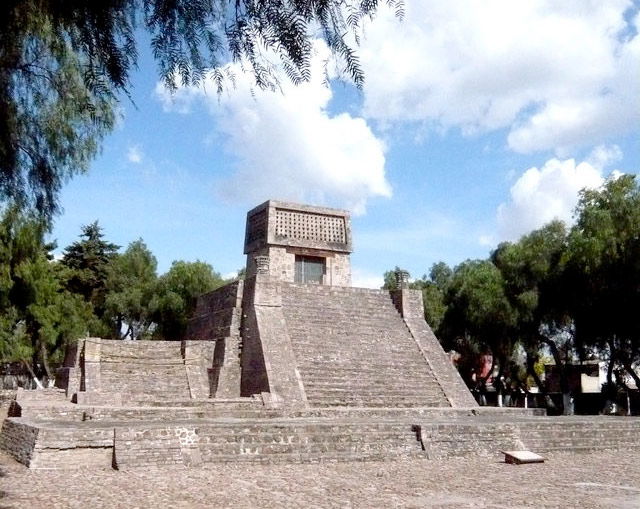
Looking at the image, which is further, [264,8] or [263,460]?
[263,460]

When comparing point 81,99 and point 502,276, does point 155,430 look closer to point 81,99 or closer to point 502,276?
point 81,99

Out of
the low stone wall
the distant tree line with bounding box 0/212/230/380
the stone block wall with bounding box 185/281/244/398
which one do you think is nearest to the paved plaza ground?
the low stone wall

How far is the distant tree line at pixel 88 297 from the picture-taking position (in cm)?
2469

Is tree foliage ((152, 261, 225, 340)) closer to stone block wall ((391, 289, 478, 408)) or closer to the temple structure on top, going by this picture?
the temple structure on top

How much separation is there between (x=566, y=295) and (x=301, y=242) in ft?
30.4

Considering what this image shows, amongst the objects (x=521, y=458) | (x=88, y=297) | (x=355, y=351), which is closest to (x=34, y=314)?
(x=88, y=297)

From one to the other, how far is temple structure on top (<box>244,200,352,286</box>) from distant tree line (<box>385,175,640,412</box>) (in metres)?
6.03

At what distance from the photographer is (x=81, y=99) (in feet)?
22.8

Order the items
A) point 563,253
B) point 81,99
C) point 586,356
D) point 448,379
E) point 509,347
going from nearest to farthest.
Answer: point 81,99, point 448,379, point 563,253, point 586,356, point 509,347

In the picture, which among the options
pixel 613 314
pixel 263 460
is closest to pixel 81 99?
pixel 263 460

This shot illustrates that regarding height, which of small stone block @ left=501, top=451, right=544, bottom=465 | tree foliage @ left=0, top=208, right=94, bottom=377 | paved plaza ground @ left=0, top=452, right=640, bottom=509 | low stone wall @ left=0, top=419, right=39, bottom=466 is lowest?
paved plaza ground @ left=0, top=452, right=640, bottom=509

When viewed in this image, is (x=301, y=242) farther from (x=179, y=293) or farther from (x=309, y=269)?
(x=179, y=293)

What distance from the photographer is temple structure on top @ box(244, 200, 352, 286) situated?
69.9 feet

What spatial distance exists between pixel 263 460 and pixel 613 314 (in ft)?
51.2
